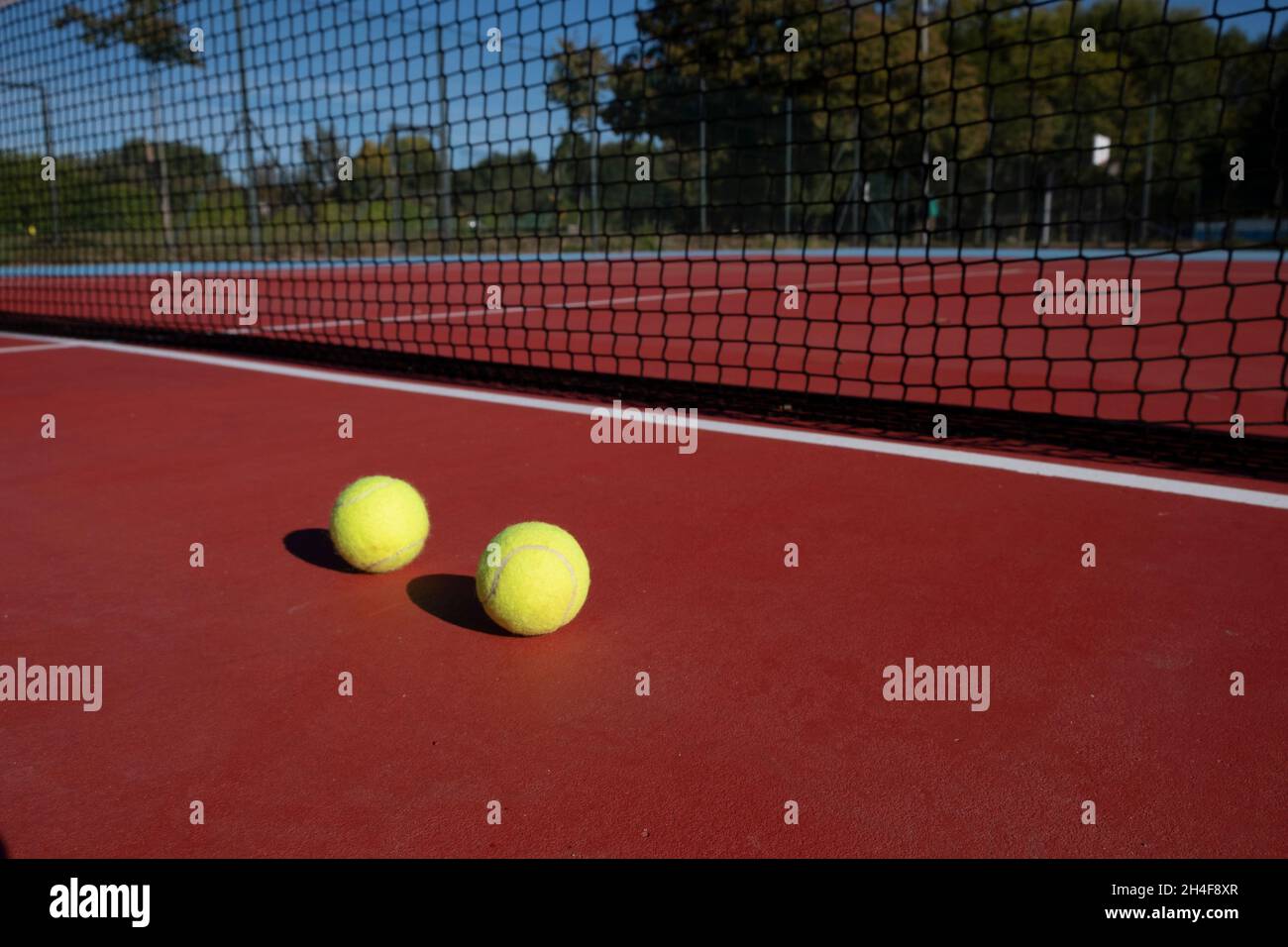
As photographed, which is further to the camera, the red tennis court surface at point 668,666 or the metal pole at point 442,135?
the metal pole at point 442,135

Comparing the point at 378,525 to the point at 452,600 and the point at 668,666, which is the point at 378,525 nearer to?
the point at 452,600

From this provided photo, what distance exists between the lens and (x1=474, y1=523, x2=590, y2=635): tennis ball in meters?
2.44

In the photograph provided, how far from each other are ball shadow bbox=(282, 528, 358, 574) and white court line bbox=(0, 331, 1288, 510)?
6.31ft

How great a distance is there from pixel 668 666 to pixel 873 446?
2.23 metres

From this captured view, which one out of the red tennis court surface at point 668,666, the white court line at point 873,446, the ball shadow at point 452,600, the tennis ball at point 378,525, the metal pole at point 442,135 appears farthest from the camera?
the metal pole at point 442,135

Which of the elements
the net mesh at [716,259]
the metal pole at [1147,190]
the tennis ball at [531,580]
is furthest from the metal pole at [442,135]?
the metal pole at [1147,190]

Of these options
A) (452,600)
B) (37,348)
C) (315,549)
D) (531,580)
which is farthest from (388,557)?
(37,348)

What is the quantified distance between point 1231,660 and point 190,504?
3.38m

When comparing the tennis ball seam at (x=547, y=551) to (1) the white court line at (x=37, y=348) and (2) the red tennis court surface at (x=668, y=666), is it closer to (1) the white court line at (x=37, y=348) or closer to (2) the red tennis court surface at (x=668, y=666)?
(2) the red tennis court surface at (x=668, y=666)

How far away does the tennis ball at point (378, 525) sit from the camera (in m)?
2.84

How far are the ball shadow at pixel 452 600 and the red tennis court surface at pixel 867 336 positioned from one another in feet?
7.06

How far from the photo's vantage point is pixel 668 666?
2.35 meters
